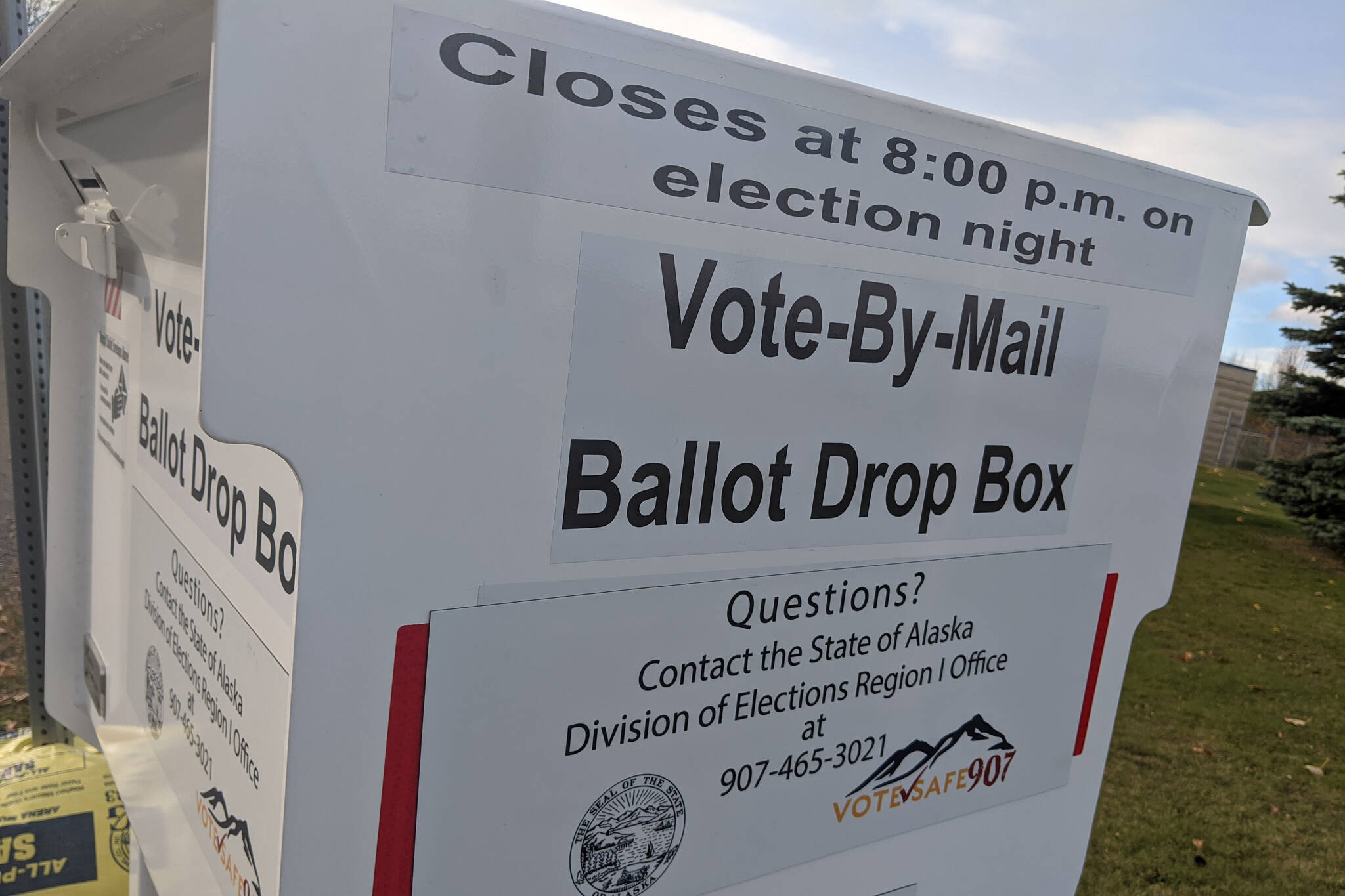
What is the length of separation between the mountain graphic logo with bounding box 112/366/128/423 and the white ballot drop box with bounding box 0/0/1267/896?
0.29 ft

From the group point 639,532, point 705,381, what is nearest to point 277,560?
point 639,532

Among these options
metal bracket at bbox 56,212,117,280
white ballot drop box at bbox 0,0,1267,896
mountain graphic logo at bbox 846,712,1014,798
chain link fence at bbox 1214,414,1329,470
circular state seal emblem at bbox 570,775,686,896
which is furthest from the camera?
chain link fence at bbox 1214,414,1329,470

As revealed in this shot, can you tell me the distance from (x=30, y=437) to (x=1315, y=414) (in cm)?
1544

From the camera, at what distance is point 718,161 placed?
1.32 m

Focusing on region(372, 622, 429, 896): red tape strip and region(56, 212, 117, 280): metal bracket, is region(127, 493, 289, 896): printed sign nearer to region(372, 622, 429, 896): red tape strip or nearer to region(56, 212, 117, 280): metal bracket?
region(372, 622, 429, 896): red tape strip

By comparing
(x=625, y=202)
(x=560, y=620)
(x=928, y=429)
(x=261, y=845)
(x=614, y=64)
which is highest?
(x=614, y=64)

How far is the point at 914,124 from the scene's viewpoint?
1528mm

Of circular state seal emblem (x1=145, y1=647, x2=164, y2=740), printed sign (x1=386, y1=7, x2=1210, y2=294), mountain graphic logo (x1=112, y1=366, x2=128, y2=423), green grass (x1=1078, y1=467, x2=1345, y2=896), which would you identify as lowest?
green grass (x1=1078, y1=467, x2=1345, y2=896)

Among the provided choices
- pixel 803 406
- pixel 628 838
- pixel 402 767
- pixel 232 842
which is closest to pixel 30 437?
pixel 232 842

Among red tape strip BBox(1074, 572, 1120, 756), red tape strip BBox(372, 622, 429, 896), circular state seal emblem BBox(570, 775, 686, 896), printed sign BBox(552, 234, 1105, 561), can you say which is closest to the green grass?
red tape strip BBox(1074, 572, 1120, 756)

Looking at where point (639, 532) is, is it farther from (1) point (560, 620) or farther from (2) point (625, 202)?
(2) point (625, 202)

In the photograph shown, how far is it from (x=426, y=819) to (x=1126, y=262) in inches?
67.8

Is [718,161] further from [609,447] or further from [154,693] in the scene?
[154,693]

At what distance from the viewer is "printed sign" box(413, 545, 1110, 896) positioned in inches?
49.9
